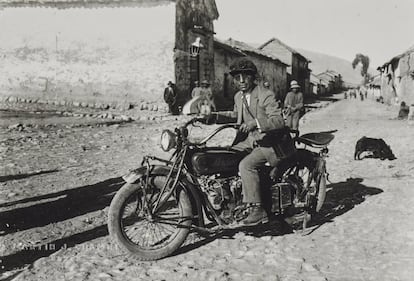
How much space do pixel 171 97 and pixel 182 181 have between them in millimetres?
13853

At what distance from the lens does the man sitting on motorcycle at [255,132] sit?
13.4 ft

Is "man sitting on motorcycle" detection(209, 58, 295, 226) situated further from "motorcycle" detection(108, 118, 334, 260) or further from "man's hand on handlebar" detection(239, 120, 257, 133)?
"motorcycle" detection(108, 118, 334, 260)

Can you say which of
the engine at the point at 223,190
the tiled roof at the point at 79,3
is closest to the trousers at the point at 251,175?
the engine at the point at 223,190

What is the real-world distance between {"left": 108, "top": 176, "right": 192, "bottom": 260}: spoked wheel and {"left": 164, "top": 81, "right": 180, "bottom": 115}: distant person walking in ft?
44.4

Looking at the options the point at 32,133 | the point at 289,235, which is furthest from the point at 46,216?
the point at 32,133

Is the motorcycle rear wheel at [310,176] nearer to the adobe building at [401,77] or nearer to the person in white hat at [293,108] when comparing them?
the person in white hat at [293,108]

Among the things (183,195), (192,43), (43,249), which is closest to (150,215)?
(183,195)

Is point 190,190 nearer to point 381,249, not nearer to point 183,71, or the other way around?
point 381,249

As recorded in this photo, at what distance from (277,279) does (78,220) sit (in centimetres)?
262

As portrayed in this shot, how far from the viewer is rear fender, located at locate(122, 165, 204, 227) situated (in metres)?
3.80

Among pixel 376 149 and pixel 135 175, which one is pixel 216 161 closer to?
pixel 135 175

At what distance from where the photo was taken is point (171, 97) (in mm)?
17578

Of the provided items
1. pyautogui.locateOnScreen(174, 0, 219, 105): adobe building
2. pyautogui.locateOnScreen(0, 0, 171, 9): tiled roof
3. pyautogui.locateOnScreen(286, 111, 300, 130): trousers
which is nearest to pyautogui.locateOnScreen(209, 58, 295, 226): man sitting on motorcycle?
pyautogui.locateOnScreen(286, 111, 300, 130): trousers

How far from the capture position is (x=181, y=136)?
3885 mm
